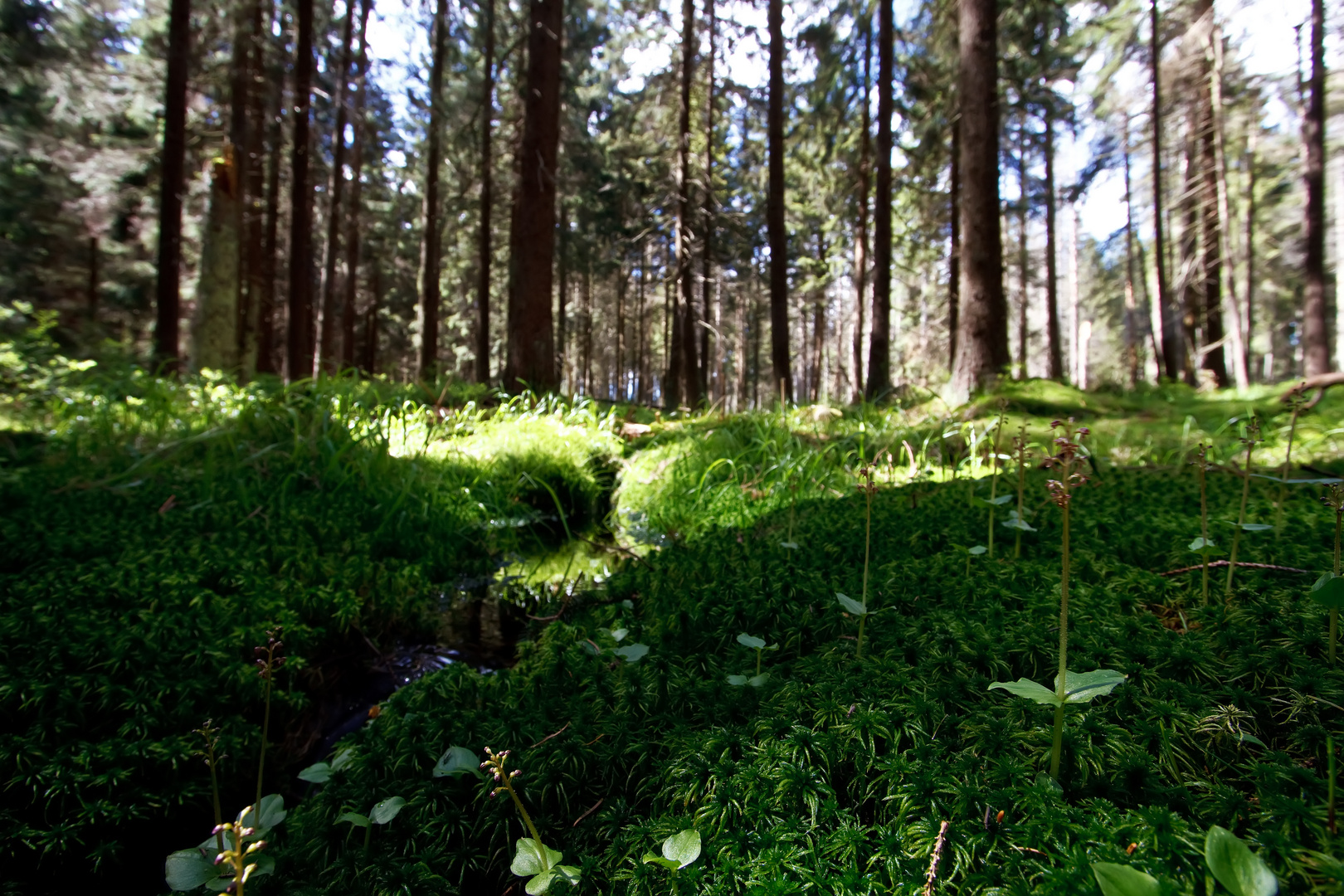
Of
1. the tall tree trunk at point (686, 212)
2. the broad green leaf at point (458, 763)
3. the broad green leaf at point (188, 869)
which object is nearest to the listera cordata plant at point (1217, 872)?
the broad green leaf at point (458, 763)

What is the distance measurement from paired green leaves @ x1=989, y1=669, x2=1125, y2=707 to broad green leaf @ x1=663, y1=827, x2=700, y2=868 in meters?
0.49

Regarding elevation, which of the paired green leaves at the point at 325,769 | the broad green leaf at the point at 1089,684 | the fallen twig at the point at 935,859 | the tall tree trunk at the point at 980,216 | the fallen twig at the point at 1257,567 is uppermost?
the tall tree trunk at the point at 980,216

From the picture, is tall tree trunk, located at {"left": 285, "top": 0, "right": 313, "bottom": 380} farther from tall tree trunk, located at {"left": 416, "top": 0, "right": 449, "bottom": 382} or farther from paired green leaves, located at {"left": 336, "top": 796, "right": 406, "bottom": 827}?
paired green leaves, located at {"left": 336, "top": 796, "right": 406, "bottom": 827}

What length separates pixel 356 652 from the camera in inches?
102

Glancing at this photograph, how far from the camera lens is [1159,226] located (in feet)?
52.3

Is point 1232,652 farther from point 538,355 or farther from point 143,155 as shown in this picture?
point 143,155

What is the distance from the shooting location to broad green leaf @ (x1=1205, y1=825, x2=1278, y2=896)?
2.02ft

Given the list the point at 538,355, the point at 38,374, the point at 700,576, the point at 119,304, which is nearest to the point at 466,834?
the point at 700,576

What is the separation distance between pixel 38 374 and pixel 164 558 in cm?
644

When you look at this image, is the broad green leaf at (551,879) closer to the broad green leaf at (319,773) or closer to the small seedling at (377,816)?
the small seedling at (377,816)

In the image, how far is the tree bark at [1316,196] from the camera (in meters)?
11.4

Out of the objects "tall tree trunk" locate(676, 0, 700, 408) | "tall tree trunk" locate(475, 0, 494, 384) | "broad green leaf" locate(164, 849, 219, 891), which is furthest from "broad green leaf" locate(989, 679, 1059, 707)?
"tall tree trunk" locate(475, 0, 494, 384)

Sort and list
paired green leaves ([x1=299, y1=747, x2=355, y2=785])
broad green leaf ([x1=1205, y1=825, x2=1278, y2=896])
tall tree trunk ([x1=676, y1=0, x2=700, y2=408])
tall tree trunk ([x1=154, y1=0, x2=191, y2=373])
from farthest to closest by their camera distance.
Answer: tall tree trunk ([x1=676, y1=0, x2=700, y2=408]), tall tree trunk ([x1=154, y1=0, x2=191, y2=373]), paired green leaves ([x1=299, y1=747, x2=355, y2=785]), broad green leaf ([x1=1205, y1=825, x2=1278, y2=896])

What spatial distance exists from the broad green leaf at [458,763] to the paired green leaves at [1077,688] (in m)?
0.93
